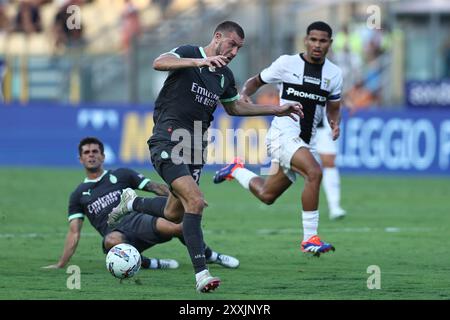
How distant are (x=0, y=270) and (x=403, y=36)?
18.6m

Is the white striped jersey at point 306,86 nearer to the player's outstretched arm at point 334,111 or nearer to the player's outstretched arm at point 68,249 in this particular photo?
the player's outstretched arm at point 334,111

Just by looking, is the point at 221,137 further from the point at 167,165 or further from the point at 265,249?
the point at 167,165

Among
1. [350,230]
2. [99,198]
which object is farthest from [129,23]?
[99,198]

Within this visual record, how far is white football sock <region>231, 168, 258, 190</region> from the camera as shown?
45.0 ft

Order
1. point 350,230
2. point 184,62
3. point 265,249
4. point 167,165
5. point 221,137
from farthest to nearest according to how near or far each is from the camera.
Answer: point 221,137, point 350,230, point 265,249, point 167,165, point 184,62

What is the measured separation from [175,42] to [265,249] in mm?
15708

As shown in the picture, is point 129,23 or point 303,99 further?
point 129,23

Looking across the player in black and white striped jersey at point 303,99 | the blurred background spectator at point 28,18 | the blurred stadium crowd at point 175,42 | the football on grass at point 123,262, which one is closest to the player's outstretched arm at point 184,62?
the football on grass at point 123,262

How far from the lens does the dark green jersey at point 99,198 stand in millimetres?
11617

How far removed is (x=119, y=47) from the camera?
92.5 ft

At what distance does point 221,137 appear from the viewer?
24422mm

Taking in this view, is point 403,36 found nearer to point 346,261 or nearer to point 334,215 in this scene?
point 334,215

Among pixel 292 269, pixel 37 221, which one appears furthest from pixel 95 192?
pixel 37 221

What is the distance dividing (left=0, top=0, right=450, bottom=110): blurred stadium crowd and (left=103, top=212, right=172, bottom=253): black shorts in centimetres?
1441
